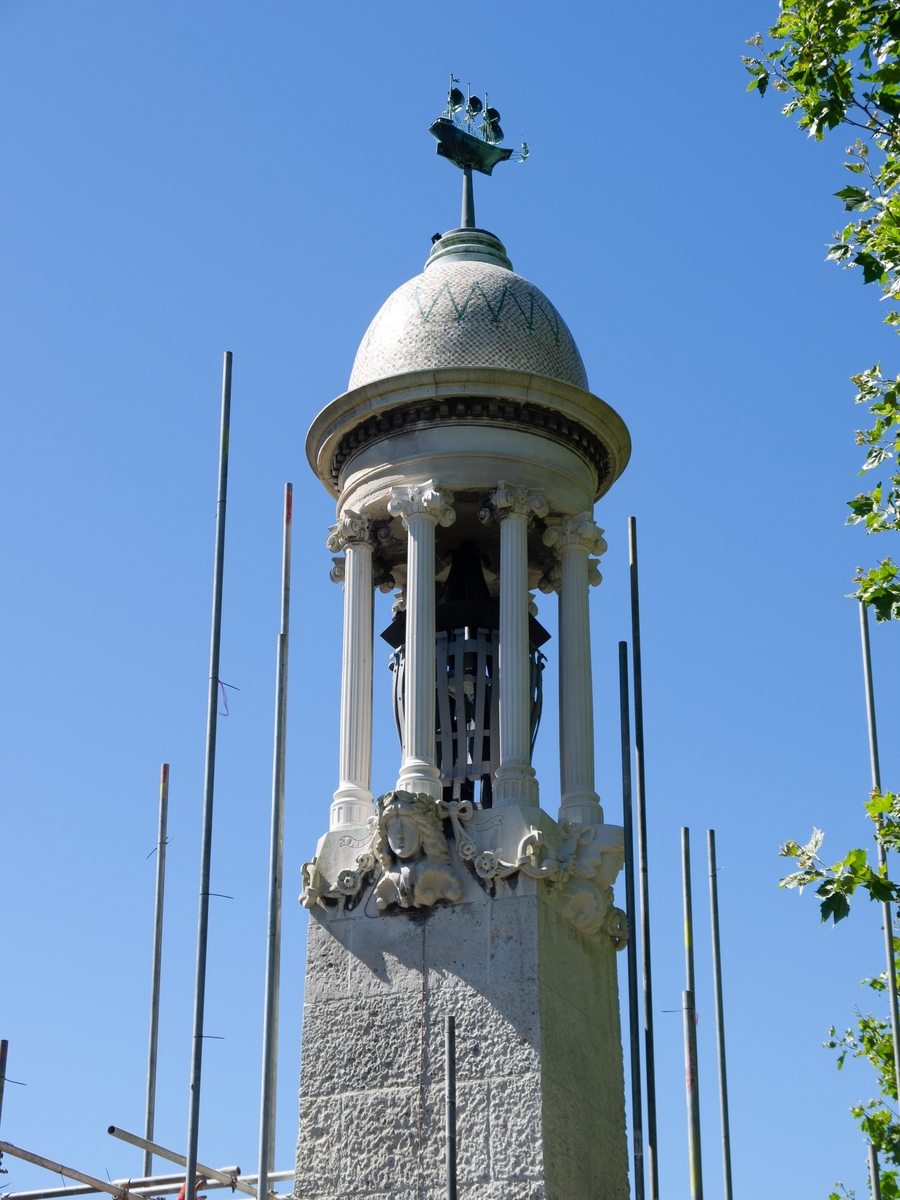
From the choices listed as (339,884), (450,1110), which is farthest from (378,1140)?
(339,884)

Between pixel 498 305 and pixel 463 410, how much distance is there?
5.40 feet

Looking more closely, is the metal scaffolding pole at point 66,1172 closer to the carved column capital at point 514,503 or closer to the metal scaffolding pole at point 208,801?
the metal scaffolding pole at point 208,801

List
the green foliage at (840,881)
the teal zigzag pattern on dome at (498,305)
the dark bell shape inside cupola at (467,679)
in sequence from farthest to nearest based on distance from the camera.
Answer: the teal zigzag pattern on dome at (498,305) < the dark bell shape inside cupola at (467,679) < the green foliage at (840,881)

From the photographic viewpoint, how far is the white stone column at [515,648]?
24562mm

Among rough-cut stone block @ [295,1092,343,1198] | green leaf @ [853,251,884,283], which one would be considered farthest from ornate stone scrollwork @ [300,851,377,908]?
green leaf @ [853,251,884,283]

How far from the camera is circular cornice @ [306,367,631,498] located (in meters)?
25.9

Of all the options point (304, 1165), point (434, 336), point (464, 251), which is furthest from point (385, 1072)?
point (464, 251)

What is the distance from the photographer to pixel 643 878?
25.1 meters

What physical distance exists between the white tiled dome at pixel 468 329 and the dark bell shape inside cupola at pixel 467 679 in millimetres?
2508

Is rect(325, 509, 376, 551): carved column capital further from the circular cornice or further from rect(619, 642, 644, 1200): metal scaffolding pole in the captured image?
rect(619, 642, 644, 1200): metal scaffolding pole

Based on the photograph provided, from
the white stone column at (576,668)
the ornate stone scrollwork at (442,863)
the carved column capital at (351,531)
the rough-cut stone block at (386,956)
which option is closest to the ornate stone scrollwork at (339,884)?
the ornate stone scrollwork at (442,863)

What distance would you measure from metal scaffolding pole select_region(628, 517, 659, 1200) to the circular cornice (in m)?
1.67

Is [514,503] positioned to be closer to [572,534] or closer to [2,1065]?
[572,534]

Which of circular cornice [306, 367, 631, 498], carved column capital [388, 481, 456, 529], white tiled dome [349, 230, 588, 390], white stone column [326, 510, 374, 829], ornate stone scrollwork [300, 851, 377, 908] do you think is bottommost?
ornate stone scrollwork [300, 851, 377, 908]
